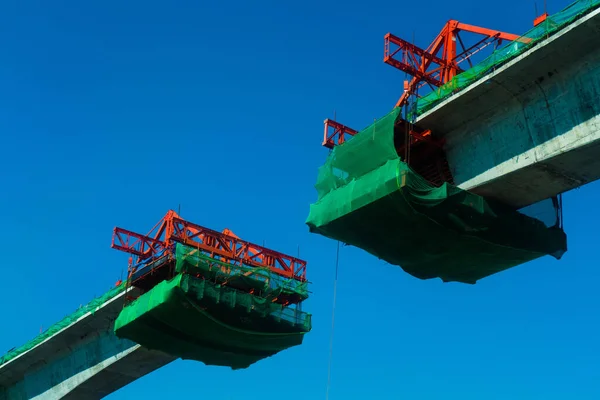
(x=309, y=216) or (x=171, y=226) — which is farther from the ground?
(x=171, y=226)

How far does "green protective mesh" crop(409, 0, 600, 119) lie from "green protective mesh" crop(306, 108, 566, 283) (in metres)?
1.37

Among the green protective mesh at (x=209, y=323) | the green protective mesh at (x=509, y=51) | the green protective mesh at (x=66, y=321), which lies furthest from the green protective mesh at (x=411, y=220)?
the green protective mesh at (x=66, y=321)

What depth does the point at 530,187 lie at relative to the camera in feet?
94.2

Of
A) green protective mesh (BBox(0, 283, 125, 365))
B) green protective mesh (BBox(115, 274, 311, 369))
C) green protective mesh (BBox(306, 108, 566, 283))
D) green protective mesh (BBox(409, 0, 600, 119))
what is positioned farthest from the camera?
green protective mesh (BBox(0, 283, 125, 365))

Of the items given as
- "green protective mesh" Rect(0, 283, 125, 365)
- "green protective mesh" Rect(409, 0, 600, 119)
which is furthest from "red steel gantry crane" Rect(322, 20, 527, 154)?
"green protective mesh" Rect(0, 283, 125, 365)

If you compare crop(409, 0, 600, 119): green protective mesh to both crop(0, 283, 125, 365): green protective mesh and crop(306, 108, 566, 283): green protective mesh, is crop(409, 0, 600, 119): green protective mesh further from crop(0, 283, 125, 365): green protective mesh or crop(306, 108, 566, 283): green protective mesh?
crop(0, 283, 125, 365): green protective mesh

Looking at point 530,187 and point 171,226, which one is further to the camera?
point 171,226

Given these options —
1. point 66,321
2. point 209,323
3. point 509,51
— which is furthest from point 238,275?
point 509,51

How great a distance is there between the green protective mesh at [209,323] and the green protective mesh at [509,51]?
15.8 metres

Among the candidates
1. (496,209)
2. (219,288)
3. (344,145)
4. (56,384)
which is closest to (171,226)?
(219,288)

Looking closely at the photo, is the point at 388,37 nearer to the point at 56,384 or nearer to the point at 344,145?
the point at 344,145

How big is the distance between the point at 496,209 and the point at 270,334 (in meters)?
18.3

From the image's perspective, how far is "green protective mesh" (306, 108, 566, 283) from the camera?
28766mm

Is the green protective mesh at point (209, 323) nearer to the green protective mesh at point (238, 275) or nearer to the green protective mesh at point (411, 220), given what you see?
the green protective mesh at point (238, 275)
